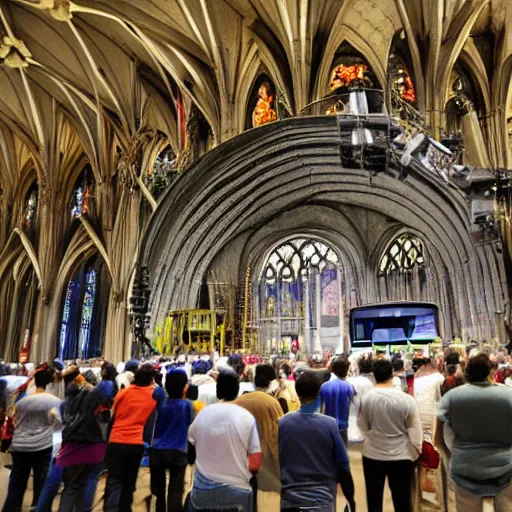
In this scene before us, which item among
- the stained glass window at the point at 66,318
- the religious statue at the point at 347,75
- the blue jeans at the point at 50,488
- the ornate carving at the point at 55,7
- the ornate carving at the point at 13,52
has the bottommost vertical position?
the blue jeans at the point at 50,488

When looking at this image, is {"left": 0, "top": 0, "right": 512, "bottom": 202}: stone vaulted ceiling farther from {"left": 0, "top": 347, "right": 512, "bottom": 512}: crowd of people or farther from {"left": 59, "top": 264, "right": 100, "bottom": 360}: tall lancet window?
{"left": 0, "top": 347, "right": 512, "bottom": 512}: crowd of people

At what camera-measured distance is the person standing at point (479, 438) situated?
2.62 metres

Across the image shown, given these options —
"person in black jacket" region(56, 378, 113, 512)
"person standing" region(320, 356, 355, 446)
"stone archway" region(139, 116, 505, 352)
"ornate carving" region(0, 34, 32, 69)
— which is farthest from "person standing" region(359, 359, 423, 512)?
"ornate carving" region(0, 34, 32, 69)

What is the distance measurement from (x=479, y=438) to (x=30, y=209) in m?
25.4

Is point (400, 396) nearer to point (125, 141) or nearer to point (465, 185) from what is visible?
point (465, 185)

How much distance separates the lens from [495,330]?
12.6m

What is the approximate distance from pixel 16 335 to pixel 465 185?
22280mm

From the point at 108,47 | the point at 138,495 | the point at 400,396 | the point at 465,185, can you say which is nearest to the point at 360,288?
the point at 465,185

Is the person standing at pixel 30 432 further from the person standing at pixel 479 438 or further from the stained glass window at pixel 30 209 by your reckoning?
the stained glass window at pixel 30 209

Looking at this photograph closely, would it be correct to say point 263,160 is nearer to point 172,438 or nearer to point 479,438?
point 172,438

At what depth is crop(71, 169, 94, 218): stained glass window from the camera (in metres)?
22.6

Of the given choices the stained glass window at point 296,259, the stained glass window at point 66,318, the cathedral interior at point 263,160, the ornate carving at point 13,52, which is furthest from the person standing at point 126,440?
the stained glass window at point 66,318

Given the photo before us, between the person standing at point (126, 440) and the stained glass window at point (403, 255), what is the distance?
16.3m

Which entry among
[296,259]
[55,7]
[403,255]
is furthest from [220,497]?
[296,259]
